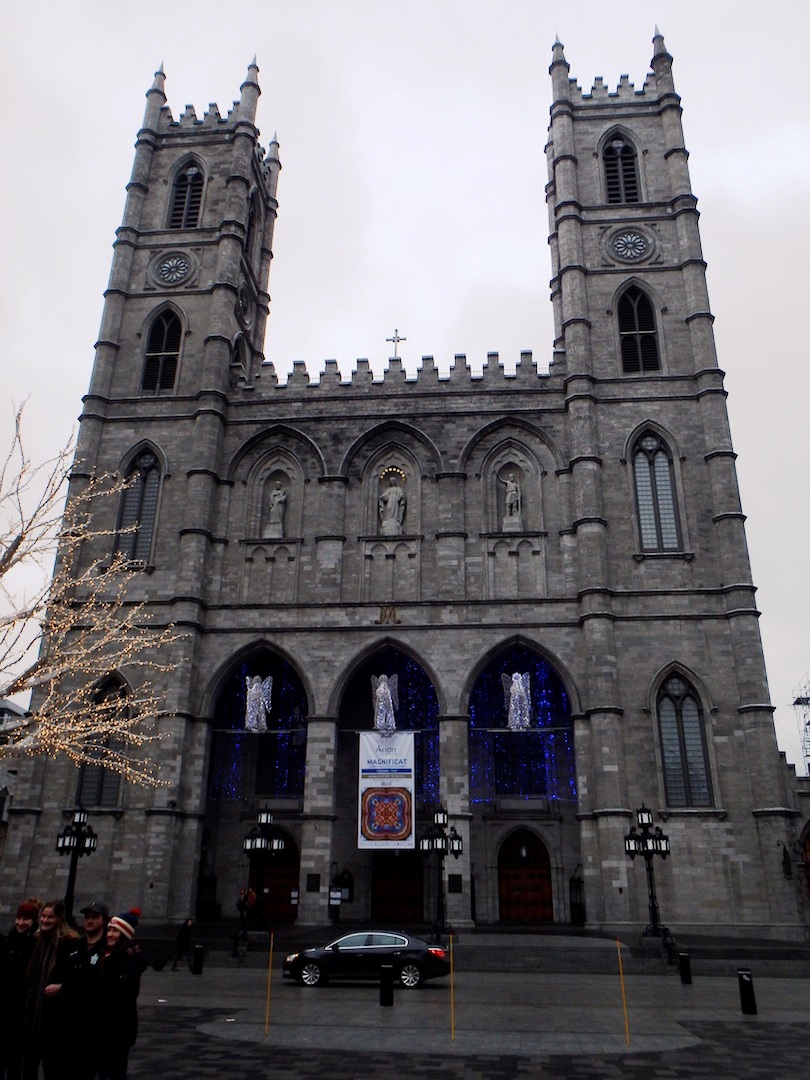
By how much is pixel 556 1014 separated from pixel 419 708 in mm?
16526

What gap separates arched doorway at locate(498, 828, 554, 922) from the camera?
2812cm

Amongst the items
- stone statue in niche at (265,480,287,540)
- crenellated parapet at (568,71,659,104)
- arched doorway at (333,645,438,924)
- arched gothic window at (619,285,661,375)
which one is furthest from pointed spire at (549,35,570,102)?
A: arched doorway at (333,645,438,924)

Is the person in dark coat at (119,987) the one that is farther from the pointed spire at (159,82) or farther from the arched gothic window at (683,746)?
the pointed spire at (159,82)

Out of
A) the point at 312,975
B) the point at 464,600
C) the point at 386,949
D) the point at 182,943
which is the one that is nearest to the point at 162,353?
the point at 464,600

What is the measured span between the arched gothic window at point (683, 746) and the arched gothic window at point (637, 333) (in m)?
12.3

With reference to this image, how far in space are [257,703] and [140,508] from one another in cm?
897

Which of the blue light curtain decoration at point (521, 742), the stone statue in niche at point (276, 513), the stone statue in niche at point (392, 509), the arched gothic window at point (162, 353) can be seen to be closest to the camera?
the blue light curtain decoration at point (521, 742)

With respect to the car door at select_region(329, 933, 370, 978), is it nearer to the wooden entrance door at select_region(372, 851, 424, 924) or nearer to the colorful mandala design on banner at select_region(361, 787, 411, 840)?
the colorful mandala design on banner at select_region(361, 787, 411, 840)

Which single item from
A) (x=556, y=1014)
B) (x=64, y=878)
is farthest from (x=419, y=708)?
(x=556, y=1014)

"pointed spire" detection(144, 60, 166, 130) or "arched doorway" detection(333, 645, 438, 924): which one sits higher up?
"pointed spire" detection(144, 60, 166, 130)

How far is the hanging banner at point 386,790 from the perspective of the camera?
26.7 metres

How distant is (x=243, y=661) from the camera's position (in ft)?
96.4

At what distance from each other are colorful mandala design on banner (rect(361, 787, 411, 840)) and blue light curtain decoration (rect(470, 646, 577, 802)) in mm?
3495

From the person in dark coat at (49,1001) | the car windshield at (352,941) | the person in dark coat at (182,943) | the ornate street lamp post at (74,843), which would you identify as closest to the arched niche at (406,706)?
the person in dark coat at (182,943)
